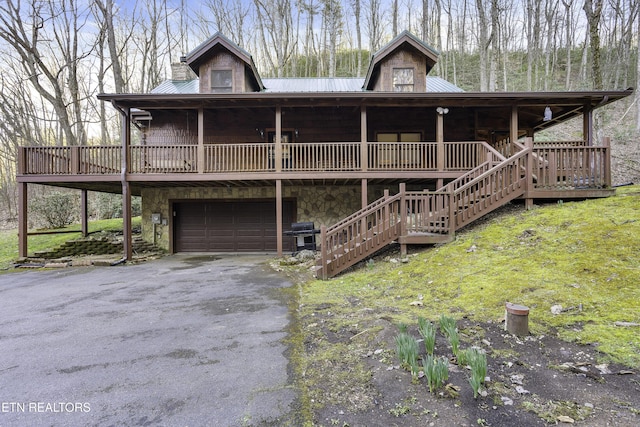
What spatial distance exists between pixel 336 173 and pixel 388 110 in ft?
13.9

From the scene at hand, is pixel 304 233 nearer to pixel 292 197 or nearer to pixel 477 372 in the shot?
pixel 292 197

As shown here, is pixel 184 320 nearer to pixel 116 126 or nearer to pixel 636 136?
pixel 636 136

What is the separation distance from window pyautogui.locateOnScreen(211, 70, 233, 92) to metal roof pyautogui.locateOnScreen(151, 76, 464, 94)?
2363 millimetres

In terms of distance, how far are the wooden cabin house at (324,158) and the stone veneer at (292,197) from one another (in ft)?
0.14

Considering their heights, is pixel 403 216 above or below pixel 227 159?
below

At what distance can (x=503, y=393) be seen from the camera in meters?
2.48

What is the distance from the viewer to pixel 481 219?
317 inches

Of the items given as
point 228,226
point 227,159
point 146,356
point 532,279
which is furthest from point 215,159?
point 532,279

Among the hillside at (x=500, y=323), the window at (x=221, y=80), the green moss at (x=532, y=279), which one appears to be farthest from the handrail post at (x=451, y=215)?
the window at (x=221, y=80)

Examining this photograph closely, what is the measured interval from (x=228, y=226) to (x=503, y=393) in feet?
40.7

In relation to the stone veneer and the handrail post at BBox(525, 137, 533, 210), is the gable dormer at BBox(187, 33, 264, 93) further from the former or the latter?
the handrail post at BBox(525, 137, 533, 210)

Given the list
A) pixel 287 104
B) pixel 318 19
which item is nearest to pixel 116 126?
pixel 318 19

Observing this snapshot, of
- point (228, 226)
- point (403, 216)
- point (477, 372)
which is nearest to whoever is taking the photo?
point (477, 372)

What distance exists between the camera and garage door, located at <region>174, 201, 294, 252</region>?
13531mm
